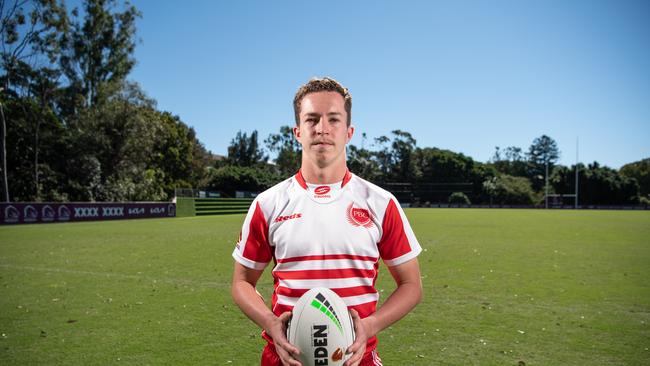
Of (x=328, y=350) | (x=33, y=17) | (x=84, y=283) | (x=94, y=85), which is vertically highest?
(x=33, y=17)

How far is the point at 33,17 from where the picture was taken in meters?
38.4

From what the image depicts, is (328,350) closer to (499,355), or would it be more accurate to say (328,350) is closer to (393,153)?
(499,355)

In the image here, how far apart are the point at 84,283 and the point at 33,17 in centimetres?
3907

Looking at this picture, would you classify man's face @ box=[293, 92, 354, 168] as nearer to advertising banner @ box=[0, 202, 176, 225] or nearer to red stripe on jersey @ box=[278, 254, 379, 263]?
red stripe on jersey @ box=[278, 254, 379, 263]

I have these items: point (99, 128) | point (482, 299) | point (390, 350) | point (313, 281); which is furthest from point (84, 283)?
point (99, 128)

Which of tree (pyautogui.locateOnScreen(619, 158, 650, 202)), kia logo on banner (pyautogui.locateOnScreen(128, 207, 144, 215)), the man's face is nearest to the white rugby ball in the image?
the man's face

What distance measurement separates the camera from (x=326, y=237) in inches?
81.7

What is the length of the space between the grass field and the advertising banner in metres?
15.0

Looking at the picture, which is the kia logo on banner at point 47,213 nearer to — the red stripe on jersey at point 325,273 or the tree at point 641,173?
the red stripe on jersey at point 325,273

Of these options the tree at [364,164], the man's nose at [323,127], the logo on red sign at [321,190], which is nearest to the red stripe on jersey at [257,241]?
the logo on red sign at [321,190]

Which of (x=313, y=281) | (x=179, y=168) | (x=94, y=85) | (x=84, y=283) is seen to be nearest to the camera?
(x=313, y=281)

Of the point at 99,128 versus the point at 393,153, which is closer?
the point at 99,128

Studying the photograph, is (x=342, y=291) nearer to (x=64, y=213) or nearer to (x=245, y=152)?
(x=64, y=213)

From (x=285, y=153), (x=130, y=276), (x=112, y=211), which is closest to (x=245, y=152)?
(x=285, y=153)
